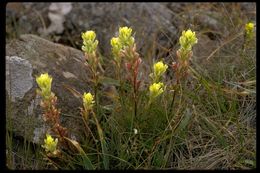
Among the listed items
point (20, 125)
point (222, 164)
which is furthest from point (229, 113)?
point (20, 125)

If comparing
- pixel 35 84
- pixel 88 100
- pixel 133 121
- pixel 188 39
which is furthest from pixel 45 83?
pixel 188 39

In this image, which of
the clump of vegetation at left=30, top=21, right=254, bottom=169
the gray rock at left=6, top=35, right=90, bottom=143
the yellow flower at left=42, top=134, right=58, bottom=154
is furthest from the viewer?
the gray rock at left=6, top=35, right=90, bottom=143

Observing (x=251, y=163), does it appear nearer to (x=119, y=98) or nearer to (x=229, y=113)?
(x=229, y=113)

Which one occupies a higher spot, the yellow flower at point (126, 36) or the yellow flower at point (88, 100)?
the yellow flower at point (126, 36)

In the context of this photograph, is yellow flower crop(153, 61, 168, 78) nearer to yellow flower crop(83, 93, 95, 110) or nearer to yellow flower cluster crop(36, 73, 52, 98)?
yellow flower crop(83, 93, 95, 110)

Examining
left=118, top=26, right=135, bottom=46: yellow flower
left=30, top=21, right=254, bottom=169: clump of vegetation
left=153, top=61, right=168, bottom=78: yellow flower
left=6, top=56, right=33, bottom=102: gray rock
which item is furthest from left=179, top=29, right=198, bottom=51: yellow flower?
left=6, top=56, right=33, bottom=102: gray rock

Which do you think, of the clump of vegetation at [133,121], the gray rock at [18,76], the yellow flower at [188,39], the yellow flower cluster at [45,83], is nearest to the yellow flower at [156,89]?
the clump of vegetation at [133,121]

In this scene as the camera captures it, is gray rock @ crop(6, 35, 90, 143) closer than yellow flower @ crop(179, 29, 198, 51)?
No

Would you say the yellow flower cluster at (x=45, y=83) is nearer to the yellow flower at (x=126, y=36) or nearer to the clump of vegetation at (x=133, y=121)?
the clump of vegetation at (x=133, y=121)

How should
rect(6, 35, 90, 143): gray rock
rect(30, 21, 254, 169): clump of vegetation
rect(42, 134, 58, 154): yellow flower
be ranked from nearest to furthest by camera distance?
rect(42, 134, 58, 154): yellow flower
rect(30, 21, 254, 169): clump of vegetation
rect(6, 35, 90, 143): gray rock
